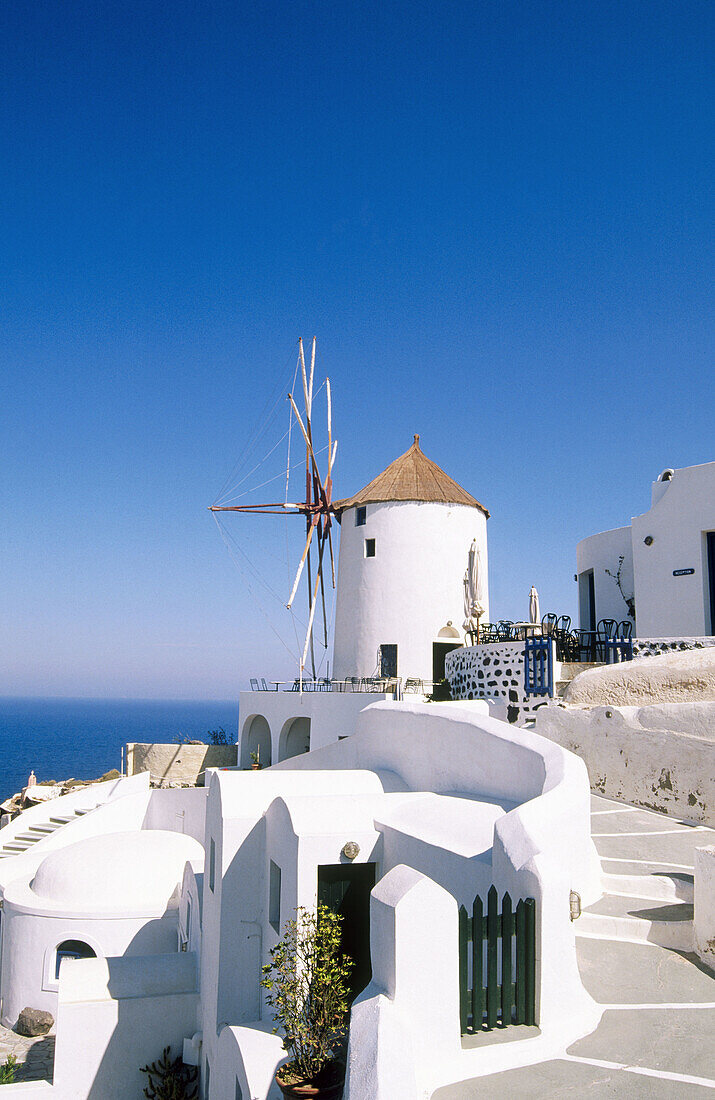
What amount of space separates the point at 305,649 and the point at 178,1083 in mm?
16947

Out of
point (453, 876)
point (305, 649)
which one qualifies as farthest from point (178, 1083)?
point (305, 649)

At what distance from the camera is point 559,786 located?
7098 millimetres

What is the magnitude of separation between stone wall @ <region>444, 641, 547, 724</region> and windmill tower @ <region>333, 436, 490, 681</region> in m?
4.38

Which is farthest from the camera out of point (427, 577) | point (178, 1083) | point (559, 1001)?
point (427, 577)

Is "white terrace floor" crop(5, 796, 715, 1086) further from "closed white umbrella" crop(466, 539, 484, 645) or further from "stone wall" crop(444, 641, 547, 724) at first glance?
"closed white umbrella" crop(466, 539, 484, 645)

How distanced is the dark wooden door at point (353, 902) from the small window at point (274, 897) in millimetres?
864

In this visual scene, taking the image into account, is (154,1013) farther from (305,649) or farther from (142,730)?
(142,730)

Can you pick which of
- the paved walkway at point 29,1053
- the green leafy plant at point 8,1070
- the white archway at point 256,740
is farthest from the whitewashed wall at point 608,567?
the green leafy plant at point 8,1070

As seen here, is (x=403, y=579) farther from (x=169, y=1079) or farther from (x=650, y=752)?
(x=169, y=1079)

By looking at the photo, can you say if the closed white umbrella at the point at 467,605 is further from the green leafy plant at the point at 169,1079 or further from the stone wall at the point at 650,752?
the green leafy plant at the point at 169,1079

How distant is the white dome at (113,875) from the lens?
14.9 meters

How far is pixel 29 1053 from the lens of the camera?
13.8m

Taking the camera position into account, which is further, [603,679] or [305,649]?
[305,649]

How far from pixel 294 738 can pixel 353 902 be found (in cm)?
1858
